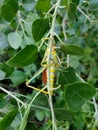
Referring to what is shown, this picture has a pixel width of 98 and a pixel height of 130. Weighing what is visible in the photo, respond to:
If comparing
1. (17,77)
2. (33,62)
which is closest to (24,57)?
(33,62)

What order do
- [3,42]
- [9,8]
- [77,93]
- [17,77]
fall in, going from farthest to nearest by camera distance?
[17,77]
[3,42]
[9,8]
[77,93]

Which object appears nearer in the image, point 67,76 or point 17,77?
point 67,76

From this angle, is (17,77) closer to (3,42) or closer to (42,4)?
(3,42)

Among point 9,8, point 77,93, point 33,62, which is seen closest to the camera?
point 77,93

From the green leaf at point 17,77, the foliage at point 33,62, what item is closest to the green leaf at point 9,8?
the foliage at point 33,62

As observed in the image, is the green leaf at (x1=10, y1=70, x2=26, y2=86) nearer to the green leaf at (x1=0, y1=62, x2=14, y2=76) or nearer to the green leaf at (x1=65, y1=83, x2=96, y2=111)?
the green leaf at (x1=0, y1=62, x2=14, y2=76)

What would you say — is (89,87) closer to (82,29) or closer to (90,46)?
(82,29)

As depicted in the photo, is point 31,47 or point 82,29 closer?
point 31,47

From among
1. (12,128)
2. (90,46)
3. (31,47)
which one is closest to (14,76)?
(12,128)
